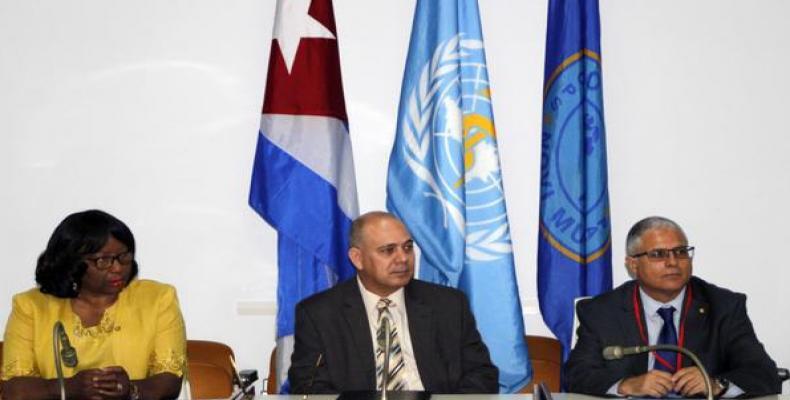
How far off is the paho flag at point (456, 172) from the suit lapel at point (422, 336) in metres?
0.80

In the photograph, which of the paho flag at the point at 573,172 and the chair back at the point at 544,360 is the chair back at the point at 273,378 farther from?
the paho flag at the point at 573,172

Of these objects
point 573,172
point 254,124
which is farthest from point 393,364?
point 254,124

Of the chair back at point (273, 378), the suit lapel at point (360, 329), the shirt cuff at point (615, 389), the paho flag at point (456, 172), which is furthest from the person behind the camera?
the paho flag at point (456, 172)

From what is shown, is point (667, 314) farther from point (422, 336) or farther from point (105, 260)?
point (105, 260)

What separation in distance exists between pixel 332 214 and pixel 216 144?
0.86 metres

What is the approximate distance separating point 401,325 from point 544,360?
1.02 metres

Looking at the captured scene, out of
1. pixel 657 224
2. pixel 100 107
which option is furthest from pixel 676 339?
pixel 100 107

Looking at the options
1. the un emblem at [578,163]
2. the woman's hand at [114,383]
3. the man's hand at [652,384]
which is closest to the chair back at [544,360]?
the un emblem at [578,163]

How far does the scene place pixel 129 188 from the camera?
5719 mm

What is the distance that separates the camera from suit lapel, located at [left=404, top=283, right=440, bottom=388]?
14.1 ft

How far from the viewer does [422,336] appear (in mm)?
4344

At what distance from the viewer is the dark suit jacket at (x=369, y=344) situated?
422cm

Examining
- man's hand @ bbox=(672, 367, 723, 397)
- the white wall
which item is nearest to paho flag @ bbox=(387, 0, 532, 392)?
the white wall

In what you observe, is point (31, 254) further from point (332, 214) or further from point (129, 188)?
point (332, 214)
